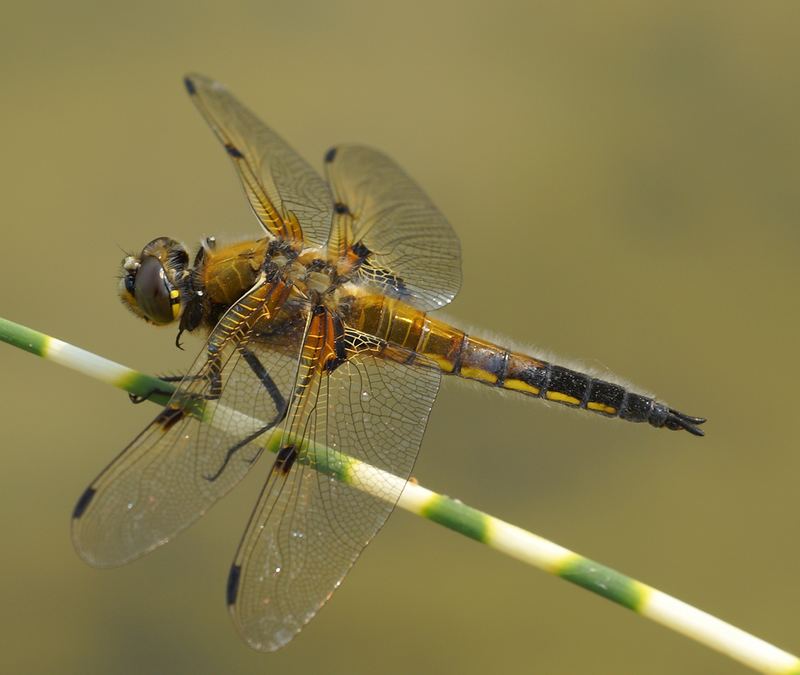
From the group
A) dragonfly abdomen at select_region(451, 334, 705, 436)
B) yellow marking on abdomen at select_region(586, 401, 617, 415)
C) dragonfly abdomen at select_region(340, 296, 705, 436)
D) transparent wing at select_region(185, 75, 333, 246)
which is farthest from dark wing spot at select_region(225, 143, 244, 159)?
yellow marking on abdomen at select_region(586, 401, 617, 415)

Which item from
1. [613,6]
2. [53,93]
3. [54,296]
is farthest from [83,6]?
[613,6]

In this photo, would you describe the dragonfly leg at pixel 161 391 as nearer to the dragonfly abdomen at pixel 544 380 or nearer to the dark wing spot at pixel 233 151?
the dark wing spot at pixel 233 151

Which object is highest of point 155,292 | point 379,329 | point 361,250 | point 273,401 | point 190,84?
point 190,84

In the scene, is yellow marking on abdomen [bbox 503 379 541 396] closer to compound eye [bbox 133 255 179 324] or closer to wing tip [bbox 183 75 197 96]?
compound eye [bbox 133 255 179 324]

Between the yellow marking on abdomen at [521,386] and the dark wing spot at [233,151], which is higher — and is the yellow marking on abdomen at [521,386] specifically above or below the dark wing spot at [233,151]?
below

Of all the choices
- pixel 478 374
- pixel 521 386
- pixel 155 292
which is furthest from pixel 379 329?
pixel 155 292

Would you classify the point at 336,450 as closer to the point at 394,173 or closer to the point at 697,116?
the point at 394,173

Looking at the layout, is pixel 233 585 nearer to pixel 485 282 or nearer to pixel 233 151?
pixel 233 151

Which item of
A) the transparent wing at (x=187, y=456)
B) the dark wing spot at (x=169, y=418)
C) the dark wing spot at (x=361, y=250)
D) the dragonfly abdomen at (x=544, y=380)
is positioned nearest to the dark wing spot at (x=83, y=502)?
the transparent wing at (x=187, y=456)
